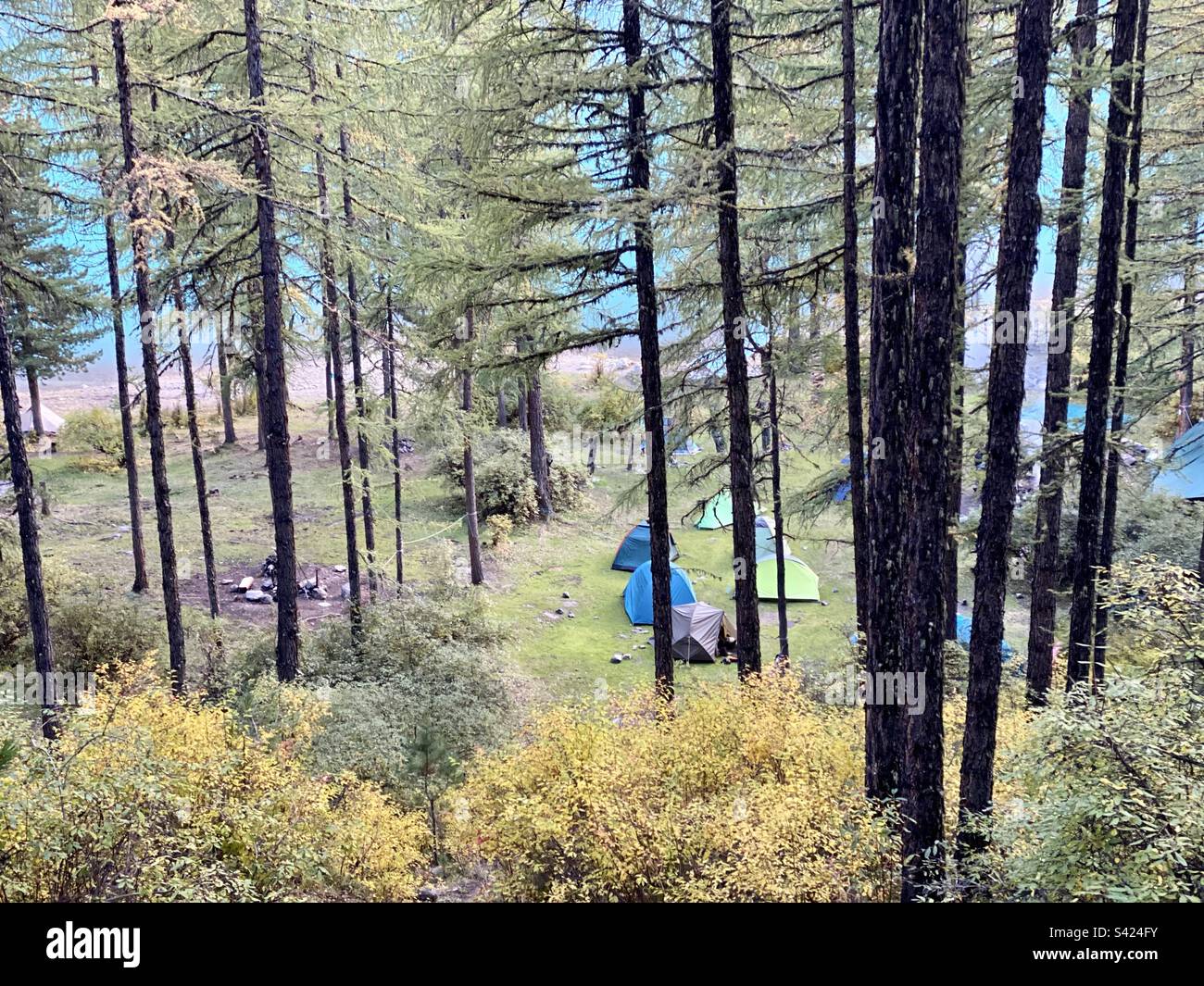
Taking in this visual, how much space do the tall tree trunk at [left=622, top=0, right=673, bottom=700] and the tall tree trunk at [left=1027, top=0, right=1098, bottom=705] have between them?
15.2 ft

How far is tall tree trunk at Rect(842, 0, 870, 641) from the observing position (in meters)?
8.52

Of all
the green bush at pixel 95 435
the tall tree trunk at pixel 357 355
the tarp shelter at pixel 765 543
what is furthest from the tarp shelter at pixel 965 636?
the green bush at pixel 95 435

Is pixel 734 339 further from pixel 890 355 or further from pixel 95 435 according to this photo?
pixel 95 435

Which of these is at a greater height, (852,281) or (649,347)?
(852,281)

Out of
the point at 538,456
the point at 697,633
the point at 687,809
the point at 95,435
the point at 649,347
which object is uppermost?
the point at 649,347

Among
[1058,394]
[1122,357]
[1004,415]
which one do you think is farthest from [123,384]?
[1122,357]

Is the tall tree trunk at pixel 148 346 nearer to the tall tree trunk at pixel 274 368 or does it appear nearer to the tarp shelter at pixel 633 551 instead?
the tall tree trunk at pixel 274 368

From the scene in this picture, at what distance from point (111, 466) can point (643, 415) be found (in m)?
24.3

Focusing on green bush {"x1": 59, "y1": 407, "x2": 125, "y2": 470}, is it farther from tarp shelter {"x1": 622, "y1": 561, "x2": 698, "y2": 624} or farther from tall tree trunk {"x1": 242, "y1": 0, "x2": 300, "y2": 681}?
tarp shelter {"x1": 622, "y1": 561, "x2": 698, "y2": 624}

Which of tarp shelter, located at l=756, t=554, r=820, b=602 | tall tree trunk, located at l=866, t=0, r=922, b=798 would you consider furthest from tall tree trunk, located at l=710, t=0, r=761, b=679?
tarp shelter, located at l=756, t=554, r=820, b=602

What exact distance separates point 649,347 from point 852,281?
2652 mm

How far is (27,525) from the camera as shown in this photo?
8906 mm
